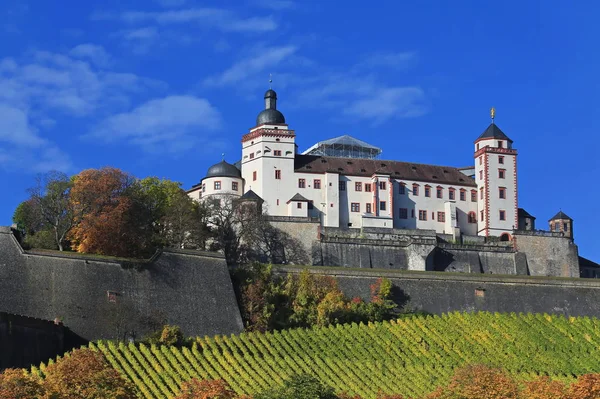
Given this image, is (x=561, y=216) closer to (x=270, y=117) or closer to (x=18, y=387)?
(x=270, y=117)

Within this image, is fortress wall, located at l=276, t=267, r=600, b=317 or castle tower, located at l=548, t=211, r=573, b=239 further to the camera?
castle tower, located at l=548, t=211, r=573, b=239

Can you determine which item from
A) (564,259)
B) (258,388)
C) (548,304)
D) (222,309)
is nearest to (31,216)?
(222,309)

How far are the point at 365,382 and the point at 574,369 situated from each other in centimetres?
1281

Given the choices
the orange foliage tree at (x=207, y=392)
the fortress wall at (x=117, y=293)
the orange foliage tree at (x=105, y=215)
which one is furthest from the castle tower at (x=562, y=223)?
the orange foliage tree at (x=207, y=392)

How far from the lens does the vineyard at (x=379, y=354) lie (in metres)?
58.7

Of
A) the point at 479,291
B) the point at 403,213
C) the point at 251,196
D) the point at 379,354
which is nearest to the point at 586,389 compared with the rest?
the point at 379,354

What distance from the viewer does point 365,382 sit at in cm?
6044

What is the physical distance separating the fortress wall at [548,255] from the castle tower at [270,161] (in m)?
17.4

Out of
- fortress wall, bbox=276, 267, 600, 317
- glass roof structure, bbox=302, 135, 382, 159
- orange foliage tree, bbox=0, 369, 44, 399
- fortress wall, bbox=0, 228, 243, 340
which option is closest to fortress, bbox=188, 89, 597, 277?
glass roof structure, bbox=302, 135, 382, 159

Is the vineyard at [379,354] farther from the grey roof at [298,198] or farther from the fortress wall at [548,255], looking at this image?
the grey roof at [298,198]

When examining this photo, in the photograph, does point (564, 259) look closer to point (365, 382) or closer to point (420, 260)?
point (420, 260)

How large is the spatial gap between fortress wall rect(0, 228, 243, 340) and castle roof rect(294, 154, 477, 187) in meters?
22.1

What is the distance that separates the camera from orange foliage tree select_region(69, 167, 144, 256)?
7288 centimetres

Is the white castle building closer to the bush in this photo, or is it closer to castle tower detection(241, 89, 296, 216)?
castle tower detection(241, 89, 296, 216)
